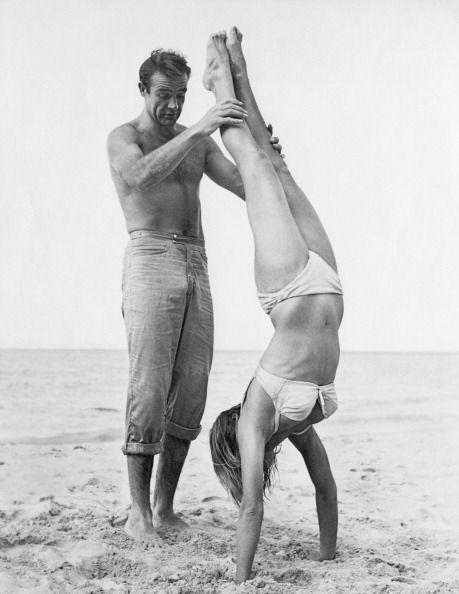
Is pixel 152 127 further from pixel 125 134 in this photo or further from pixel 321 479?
pixel 321 479

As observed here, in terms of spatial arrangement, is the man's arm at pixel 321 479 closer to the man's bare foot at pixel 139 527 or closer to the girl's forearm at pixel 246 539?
the girl's forearm at pixel 246 539

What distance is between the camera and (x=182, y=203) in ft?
10.5

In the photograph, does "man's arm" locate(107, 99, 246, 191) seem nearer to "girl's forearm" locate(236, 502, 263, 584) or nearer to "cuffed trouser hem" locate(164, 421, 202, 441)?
"cuffed trouser hem" locate(164, 421, 202, 441)

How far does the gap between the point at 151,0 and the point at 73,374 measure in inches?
221

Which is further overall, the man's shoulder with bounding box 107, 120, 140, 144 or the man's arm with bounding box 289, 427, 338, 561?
the man's shoulder with bounding box 107, 120, 140, 144

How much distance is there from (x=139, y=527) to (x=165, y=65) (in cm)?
187

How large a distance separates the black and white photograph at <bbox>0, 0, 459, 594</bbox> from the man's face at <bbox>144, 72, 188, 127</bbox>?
0.01 meters

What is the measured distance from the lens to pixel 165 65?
307cm

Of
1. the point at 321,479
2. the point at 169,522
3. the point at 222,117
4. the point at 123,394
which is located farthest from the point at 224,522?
the point at 123,394

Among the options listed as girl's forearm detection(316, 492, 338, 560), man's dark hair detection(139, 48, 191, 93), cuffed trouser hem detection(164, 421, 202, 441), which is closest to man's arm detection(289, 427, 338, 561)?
girl's forearm detection(316, 492, 338, 560)

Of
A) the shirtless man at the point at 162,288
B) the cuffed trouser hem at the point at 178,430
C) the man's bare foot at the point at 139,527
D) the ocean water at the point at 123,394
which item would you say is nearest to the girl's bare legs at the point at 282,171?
the shirtless man at the point at 162,288

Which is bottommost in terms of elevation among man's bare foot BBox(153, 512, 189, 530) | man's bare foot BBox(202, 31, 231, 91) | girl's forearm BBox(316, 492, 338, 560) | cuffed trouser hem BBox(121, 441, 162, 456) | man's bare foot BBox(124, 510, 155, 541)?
man's bare foot BBox(153, 512, 189, 530)

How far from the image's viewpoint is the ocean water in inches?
245

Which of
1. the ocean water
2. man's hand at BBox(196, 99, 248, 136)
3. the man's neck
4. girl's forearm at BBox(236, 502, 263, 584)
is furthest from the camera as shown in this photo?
the ocean water
